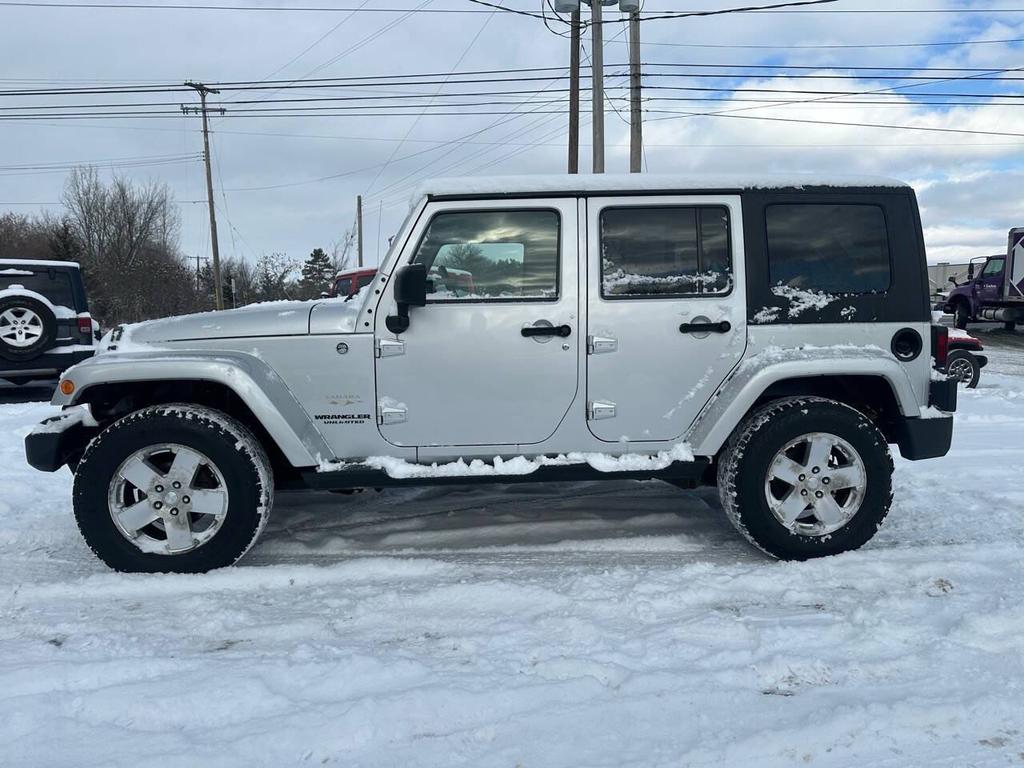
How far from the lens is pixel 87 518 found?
3.58 m

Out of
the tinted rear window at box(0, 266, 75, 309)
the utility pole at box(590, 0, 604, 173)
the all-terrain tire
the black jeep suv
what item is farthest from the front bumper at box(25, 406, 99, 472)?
the utility pole at box(590, 0, 604, 173)

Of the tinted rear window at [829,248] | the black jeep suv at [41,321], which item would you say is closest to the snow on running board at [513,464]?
the tinted rear window at [829,248]

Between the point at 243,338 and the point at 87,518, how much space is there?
3.75 feet

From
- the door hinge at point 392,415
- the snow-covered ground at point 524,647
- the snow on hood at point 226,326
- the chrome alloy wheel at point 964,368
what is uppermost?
the snow on hood at point 226,326

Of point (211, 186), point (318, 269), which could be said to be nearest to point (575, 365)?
point (211, 186)

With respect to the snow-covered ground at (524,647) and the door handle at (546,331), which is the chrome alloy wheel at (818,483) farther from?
the door handle at (546,331)

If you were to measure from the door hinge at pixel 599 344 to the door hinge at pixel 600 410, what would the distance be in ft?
0.86

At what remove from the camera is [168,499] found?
361 cm

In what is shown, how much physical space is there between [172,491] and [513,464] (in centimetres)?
168

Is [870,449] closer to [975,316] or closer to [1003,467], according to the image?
[1003,467]

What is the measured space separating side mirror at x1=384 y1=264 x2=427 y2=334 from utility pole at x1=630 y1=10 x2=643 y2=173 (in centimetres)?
1318

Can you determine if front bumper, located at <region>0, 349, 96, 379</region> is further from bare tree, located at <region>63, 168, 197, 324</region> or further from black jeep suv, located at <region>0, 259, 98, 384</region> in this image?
bare tree, located at <region>63, 168, 197, 324</region>

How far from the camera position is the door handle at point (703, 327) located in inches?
147

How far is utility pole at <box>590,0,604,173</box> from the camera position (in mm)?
14273
